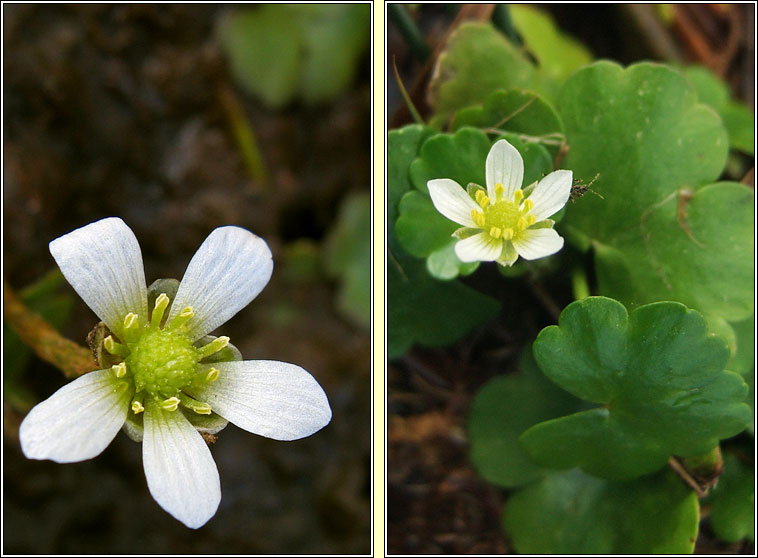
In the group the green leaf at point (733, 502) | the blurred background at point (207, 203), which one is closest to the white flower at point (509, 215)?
the green leaf at point (733, 502)

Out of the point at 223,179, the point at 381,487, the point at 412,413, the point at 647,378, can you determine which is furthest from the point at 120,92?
the point at 647,378

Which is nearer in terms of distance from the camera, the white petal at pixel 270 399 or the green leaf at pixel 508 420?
the white petal at pixel 270 399

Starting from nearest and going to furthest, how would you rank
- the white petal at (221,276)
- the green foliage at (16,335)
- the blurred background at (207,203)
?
the white petal at (221,276)
the green foliage at (16,335)
the blurred background at (207,203)

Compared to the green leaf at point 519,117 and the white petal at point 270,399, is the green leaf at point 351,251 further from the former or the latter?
the white petal at point 270,399

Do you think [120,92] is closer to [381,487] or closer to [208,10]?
[208,10]

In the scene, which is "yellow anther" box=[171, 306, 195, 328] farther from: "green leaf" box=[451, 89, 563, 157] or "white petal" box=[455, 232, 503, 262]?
"green leaf" box=[451, 89, 563, 157]
